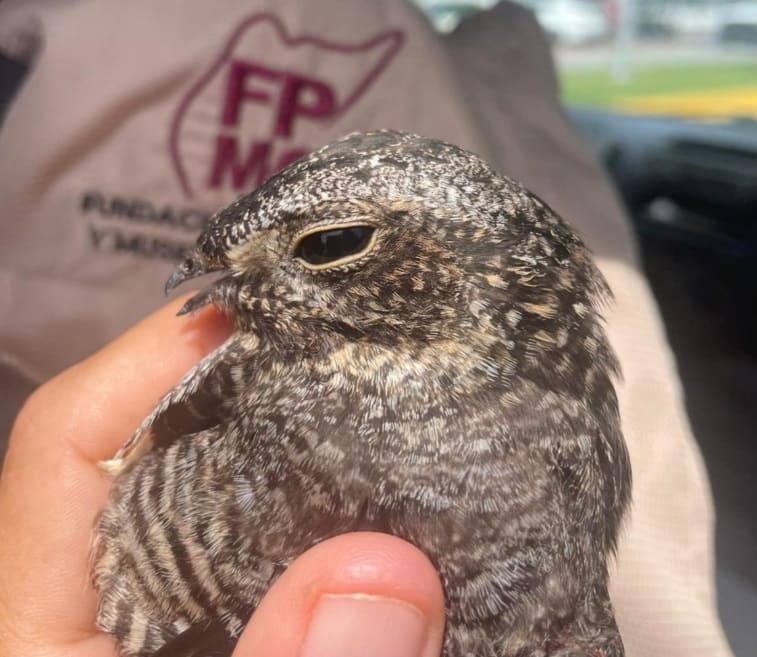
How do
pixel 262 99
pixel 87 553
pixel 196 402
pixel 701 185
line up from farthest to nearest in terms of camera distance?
1. pixel 701 185
2. pixel 262 99
3. pixel 87 553
4. pixel 196 402

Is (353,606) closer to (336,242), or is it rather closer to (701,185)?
(336,242)

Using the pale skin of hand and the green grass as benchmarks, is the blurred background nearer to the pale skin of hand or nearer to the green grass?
the green grass

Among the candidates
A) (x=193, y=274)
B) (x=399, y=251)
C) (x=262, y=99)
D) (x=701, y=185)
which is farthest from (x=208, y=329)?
(x=701, y=185)

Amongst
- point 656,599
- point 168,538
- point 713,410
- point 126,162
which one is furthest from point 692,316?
point 168,538

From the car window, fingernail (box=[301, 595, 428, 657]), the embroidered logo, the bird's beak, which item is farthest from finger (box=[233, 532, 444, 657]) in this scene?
the car window

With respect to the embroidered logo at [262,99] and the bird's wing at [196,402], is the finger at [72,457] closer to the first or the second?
the bird's wing at [196,402]

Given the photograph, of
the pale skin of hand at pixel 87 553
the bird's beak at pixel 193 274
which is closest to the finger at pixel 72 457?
the pale skin of hand at pixel 87 553
